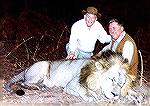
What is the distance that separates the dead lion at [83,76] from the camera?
2.84 metres

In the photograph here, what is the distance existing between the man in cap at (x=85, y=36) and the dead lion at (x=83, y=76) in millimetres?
108

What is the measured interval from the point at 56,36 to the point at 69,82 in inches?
23.3

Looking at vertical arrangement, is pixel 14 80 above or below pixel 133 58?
below

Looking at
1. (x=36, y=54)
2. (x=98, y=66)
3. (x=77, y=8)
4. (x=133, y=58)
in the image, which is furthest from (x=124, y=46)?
(x=36, y=54)

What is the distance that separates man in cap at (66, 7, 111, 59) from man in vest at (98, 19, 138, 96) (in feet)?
0.42

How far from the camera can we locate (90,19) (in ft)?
9.87

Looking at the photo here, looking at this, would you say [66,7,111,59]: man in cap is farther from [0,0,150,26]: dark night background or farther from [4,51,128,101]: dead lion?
[0,0,150,26]: dark night background

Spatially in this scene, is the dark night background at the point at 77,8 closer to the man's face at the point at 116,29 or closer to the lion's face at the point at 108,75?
the man's face at the point at 116,29

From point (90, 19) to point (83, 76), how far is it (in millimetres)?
516

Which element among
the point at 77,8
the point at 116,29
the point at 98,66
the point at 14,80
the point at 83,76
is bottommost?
the point at 14,80

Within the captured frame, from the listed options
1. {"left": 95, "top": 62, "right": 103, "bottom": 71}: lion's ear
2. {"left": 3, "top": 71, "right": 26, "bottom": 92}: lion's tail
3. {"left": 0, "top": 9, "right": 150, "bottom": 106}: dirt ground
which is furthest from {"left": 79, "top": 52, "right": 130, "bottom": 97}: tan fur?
{"left": 3, "top": 71, "right": 26, "bottom": 92}: lion's tail

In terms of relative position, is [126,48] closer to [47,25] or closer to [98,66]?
[98,66]

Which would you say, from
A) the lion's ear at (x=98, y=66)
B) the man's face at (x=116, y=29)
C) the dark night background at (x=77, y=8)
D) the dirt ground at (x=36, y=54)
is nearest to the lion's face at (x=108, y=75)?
the lion's ear at (x=98, y=66)

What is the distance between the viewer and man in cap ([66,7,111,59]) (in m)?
3.03
